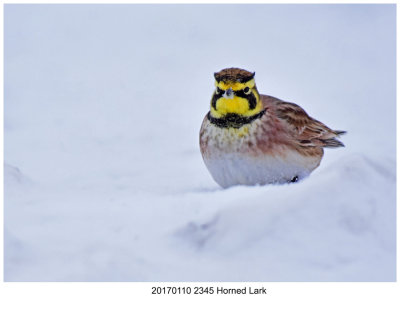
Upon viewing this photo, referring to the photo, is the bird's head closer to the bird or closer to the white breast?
the bird

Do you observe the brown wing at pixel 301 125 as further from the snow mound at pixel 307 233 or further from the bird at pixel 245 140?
the snow mound at pixel 307 233

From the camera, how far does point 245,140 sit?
5242mm

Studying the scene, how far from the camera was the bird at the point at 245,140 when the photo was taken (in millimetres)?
5215

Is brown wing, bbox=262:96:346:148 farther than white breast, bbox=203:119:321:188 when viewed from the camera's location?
Yes

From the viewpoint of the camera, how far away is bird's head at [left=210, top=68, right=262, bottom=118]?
5.12 m

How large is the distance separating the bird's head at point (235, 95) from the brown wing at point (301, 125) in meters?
0.23

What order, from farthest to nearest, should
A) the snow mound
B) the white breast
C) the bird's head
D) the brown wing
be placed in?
the brown wing < the white breast < the bird's head < the snow mound

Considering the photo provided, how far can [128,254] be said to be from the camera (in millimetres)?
4352

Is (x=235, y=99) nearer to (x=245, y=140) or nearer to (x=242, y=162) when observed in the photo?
(x=245, y=140)

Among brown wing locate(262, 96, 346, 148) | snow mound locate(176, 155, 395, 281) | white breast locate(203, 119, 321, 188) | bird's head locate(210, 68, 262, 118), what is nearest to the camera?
snow mound locate(176, 155, 395, 281)

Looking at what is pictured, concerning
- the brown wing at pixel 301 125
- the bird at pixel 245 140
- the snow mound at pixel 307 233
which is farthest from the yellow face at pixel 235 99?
the snow mound at pixel 307 233

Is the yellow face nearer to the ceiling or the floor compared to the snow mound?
nearer to the ceiling

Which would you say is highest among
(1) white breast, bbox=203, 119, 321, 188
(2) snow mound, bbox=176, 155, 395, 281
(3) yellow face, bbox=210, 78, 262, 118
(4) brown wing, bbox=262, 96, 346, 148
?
(4) brown wing, bbox=262, 96, 346, 148

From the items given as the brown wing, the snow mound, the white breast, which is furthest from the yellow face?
the snow mound
